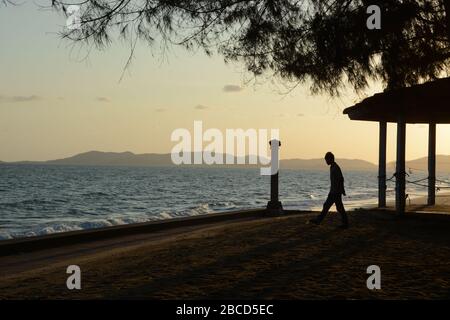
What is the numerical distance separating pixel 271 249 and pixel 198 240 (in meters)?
1.80

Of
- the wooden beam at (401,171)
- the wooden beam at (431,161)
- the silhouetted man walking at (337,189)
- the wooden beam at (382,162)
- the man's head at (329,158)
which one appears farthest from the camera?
the wooden beam at (431,161)

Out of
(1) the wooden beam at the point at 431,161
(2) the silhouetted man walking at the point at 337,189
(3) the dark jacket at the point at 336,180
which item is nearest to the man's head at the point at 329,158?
(2) the silhouetted man walking at the point at 337,189

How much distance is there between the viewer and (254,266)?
304 inches

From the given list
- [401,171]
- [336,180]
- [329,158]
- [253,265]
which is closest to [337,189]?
[336,180]

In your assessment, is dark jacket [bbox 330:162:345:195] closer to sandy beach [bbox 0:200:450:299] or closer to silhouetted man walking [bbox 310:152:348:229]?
silhouetted man walking [bbox 310:152:348:229]

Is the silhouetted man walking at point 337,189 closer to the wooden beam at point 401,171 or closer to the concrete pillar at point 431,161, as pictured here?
the wooden beam at point 401,171

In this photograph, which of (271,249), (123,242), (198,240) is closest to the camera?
(271,249)

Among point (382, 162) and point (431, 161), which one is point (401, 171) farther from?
point (431, 161)

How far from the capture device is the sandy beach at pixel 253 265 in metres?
6.43

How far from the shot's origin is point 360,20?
9.30 m

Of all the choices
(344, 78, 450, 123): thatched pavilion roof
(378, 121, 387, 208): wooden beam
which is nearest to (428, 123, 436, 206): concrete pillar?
(378, 121, 387, 208): wooden beam

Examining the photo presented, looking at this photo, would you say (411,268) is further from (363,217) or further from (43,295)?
(363,217)

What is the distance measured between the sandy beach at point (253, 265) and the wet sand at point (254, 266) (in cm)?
1
